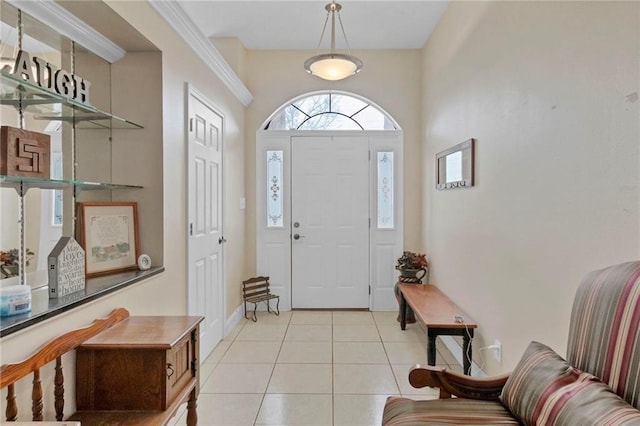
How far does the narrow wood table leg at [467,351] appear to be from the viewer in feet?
8.45

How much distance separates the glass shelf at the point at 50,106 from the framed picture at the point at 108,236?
48 centimetres

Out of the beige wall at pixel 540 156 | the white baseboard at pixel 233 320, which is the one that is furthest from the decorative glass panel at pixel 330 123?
the white baseboard at pixel 233 320

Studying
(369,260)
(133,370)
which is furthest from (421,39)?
(133,370)

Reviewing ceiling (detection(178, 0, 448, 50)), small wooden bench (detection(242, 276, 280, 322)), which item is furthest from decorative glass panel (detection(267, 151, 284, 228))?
ceiling (detection(178, 0, 448, 50))

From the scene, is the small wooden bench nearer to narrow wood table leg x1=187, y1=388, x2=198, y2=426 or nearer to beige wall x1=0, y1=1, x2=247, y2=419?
beige wall x1=0, y1=1, x2=247, y2=419

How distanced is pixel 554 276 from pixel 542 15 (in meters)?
1.30

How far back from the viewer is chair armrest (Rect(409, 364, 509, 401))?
149 cm

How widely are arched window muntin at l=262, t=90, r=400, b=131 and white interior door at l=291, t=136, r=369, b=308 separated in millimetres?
191

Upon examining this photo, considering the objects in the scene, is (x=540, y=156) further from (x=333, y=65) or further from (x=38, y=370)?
(x=38, y=370)

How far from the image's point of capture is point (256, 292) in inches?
166

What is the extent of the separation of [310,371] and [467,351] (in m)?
1.18

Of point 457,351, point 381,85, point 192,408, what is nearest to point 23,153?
point 192,408

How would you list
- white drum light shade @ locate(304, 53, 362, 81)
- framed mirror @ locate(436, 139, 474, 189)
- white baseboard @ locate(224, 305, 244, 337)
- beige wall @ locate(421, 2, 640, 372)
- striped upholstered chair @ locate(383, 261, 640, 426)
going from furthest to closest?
white baseboard @ locate(224, 305, 244, 337)
white drum light shade @ locate(304, 53, 362, 81)
framed mirror @ locate(436, 139, 474, 189)
beige wall @ locate(421, 2, 640, 372)
striped upholstered chair @ locate(383, 261, 640, 426)

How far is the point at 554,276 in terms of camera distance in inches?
67.1
